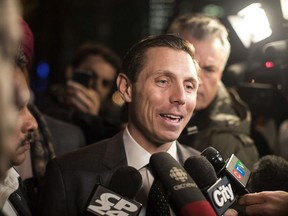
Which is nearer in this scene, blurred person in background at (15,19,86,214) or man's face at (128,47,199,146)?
man's face at (128,47,199,146)

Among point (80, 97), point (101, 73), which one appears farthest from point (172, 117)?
point (101, 73)

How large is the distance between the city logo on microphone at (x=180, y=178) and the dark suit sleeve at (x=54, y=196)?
1.84ft

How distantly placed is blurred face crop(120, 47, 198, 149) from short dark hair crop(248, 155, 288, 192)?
36 centimetres

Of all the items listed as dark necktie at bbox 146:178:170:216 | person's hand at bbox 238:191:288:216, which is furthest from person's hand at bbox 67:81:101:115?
person's hand at bbox 238:191:288:216

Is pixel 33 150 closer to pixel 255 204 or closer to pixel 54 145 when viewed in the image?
pixel 54 145

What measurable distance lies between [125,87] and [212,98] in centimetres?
82

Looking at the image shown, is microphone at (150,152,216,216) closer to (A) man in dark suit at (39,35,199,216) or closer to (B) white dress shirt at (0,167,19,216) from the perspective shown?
(A) man in dark suit at (39,35,199,216)

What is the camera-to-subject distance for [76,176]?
1.87 metres

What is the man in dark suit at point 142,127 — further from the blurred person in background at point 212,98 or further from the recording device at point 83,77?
the recording device at point 83,77

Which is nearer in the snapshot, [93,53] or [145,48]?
[145,48]

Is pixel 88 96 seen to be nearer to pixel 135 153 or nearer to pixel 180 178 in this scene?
pixel 135 153

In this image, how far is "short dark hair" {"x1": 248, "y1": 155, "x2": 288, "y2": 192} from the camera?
1854 mm

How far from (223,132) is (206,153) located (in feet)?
2.57

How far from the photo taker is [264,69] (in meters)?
2.64
